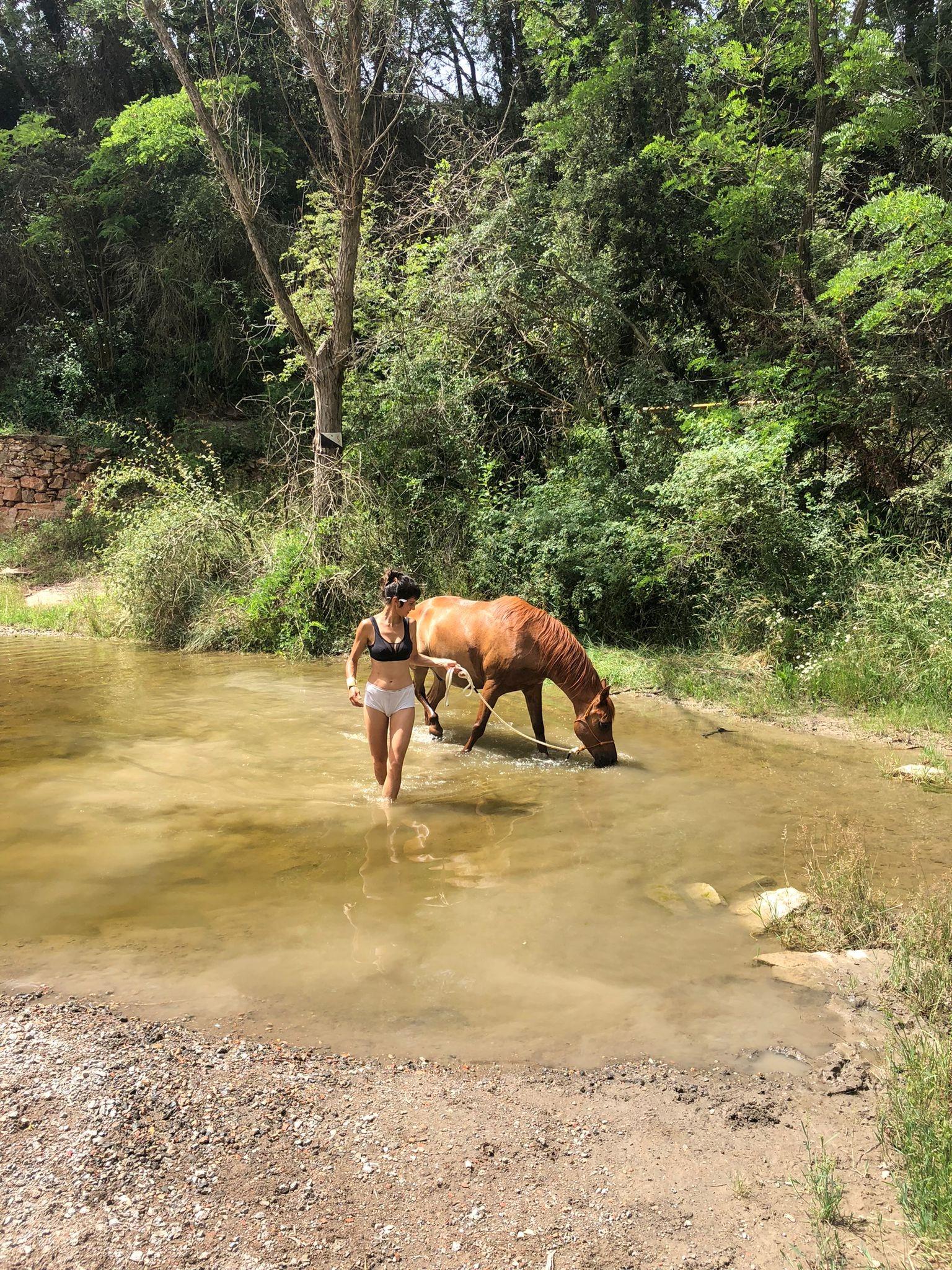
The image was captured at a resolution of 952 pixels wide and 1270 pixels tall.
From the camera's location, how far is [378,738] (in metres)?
6.93

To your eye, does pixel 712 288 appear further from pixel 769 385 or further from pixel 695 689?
pixel 695 689

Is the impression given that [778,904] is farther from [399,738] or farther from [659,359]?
[659,359]

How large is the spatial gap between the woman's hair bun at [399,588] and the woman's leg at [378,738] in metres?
0.89

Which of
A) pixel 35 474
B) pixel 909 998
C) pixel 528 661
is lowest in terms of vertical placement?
pixel 909 998

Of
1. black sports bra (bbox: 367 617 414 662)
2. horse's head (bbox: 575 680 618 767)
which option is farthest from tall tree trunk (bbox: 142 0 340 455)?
black sports bra (bbox: 367 617 414 662)

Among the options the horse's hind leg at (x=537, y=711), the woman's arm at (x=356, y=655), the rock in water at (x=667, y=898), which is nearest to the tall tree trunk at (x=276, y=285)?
the horse's hind leg at (x=537, y=711)

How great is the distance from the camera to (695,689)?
10.5 m

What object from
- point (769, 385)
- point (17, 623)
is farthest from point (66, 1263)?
point (17, 623)

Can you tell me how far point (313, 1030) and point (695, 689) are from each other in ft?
24.6

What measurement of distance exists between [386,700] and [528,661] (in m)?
1.89

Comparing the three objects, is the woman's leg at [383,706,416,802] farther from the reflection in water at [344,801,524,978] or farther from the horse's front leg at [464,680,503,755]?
the horse's front leg at [464,680,503,755]

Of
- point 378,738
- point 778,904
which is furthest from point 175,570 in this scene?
point 778,904

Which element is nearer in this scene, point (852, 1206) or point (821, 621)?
point (852, 1206)

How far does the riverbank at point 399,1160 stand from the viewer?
2.69m
